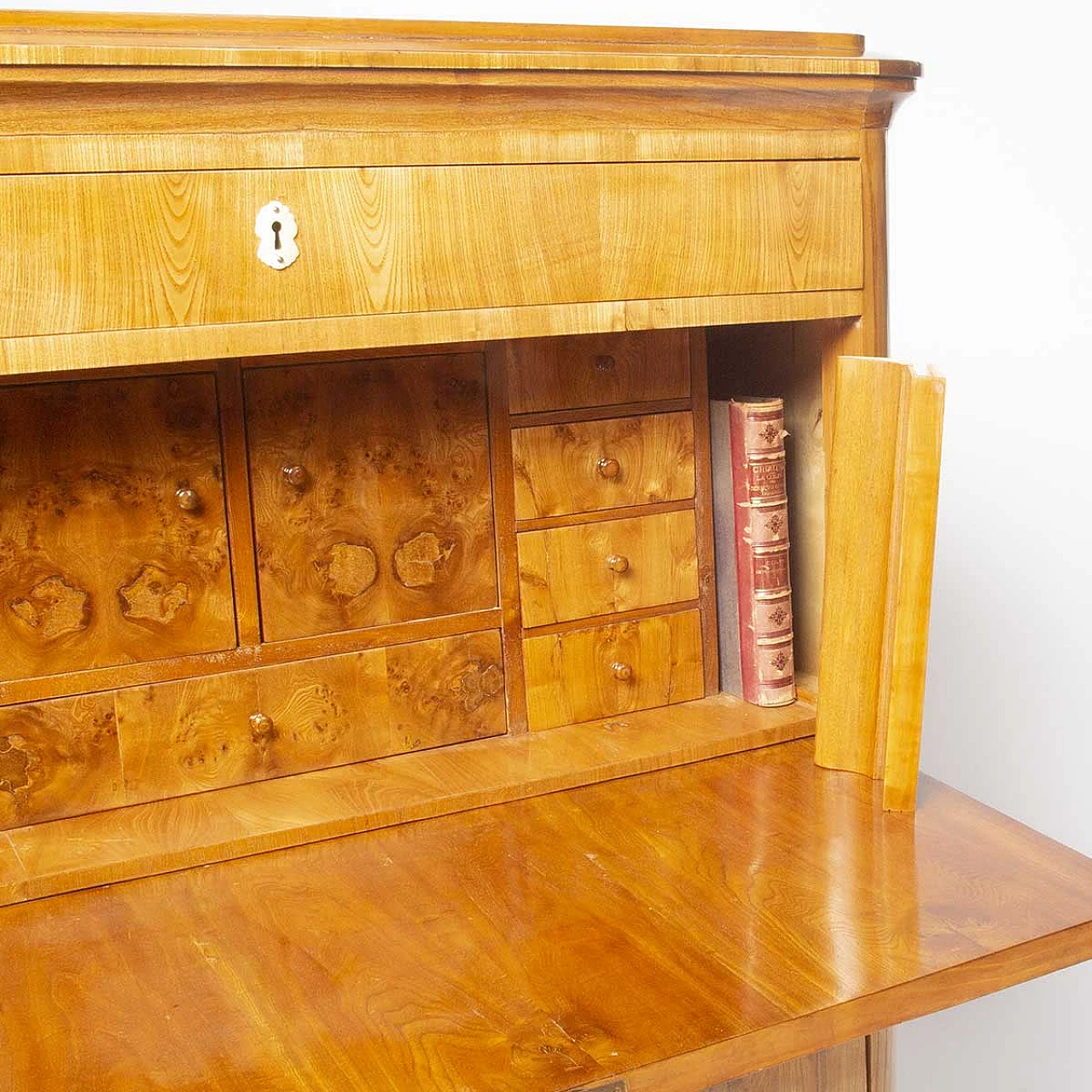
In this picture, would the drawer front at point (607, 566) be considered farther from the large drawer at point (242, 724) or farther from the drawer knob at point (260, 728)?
the drawer knob at point (260, 728)

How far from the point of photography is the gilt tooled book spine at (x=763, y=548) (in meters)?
1.57

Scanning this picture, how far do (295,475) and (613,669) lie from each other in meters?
0.44

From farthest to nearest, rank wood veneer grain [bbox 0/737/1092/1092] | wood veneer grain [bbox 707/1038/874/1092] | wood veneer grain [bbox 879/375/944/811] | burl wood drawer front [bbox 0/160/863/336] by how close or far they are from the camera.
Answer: wood veneer grain [bbox 707/1038/874/1092], wood veneer grain [bbox 879/375/944/811], burl wood drawer front [bbox 0/160/863/336], wood veneer grain [bbox 0/737/1092/1092]

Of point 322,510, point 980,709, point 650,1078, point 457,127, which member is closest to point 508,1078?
point 650,1078

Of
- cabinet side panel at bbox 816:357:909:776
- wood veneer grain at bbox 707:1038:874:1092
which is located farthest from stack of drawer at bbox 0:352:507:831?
wood veneer grain at bbox 707:1038:874:1092

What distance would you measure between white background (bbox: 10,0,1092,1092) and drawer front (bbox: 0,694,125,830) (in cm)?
94

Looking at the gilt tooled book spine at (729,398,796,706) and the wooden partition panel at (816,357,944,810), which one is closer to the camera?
the wooden partition panel at (816,357,944,810)

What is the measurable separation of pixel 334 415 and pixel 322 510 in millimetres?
101

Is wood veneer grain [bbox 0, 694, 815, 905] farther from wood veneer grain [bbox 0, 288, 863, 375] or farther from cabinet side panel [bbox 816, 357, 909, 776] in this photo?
wood veneer grain [bbox 0, 288, 863, 375]

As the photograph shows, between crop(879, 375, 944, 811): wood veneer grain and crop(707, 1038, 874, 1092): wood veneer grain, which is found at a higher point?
crop(879, 375, 944, 811): wood veneer grain

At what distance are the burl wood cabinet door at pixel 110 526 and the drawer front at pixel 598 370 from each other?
343 millimetres

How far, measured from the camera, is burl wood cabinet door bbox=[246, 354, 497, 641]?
1.48m

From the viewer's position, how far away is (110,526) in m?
1.42

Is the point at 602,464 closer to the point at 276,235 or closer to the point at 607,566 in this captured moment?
the point at 607,566
